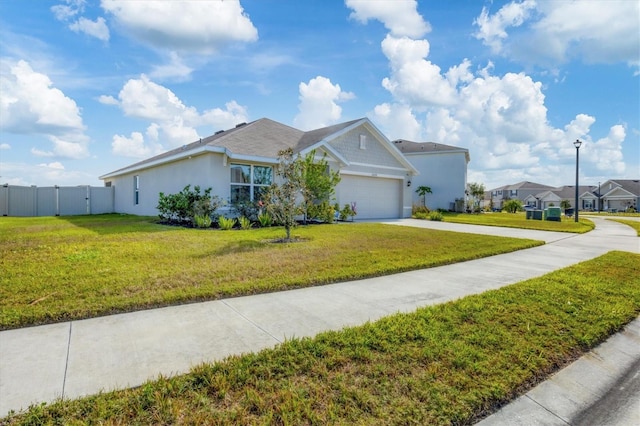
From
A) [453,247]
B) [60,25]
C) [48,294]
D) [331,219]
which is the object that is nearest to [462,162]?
[331,219]

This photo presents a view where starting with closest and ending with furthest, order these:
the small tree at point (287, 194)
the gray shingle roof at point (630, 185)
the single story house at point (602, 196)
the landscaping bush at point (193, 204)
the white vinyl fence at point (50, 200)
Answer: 1. the small tree at point (287, 194)
2. the landscaping bush at point (193, 204)
3. the white vinyl fence at point (50, 200)
4. the gray shingle roof at point (630, 185)
5. the single story house at point (602, 196)

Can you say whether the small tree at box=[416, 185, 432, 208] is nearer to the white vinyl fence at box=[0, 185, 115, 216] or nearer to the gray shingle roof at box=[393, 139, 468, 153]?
the gray shingle roof at box=[393, 139, 468, 153]

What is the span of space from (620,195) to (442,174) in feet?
152

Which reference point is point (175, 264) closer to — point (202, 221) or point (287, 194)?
point (287, 194)

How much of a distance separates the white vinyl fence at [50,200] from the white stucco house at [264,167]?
60.6 inches

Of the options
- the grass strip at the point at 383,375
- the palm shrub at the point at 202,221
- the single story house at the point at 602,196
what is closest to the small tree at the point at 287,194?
the palm shrub at the point at 202,221

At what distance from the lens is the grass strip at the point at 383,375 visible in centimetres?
210

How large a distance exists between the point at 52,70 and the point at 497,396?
647 inches

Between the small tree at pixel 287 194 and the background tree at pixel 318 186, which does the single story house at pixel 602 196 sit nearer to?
the background tree at pixel 318 186

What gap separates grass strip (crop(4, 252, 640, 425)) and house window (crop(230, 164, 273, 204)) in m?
10.7

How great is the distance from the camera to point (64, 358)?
2758mm

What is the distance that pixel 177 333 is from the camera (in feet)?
10.8

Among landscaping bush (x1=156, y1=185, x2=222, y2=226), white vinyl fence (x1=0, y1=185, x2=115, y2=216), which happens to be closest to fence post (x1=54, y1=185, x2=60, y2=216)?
white vinyl fence (x1=0, y1=185, x2=115, y2=216)

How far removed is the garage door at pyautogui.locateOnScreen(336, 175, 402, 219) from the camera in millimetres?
17764
